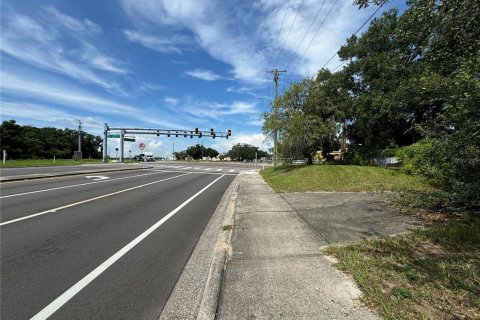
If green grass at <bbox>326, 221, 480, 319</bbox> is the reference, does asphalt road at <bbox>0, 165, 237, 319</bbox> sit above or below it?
below

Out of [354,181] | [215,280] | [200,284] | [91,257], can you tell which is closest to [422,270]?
[215,280]

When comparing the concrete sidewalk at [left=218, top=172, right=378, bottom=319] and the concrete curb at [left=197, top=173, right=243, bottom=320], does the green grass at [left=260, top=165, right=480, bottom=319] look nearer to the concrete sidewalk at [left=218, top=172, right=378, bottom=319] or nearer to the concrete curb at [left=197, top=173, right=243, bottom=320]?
the concrete sidewalk at [left=218, top=172, right=378, bottom=319]

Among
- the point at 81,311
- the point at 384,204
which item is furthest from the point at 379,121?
the point at 81,311

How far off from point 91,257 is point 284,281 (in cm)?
324

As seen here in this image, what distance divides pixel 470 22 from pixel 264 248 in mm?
4769

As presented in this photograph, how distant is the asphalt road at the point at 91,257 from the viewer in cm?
383

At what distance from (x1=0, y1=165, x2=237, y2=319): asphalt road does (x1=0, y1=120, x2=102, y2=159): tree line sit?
78389mm

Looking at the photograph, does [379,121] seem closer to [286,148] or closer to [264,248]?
[286,148]

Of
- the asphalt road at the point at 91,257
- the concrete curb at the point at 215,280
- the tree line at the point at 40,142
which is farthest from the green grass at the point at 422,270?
the tree line at the point at 40,142

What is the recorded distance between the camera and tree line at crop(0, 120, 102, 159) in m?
75.0

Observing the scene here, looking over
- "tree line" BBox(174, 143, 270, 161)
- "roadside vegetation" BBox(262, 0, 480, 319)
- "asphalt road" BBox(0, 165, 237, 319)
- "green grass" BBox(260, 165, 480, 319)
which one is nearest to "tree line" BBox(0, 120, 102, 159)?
"tree line" BBox(174, 143, 270, 161)

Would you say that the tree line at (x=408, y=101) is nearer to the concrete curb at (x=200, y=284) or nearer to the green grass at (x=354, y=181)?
the green grass at (x=354, y=181)

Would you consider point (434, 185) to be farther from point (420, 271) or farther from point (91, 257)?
point (91, 257)

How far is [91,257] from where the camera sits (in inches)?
215
